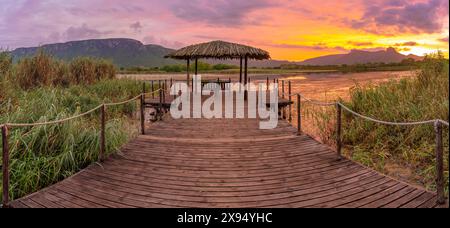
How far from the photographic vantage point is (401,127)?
7207 mm

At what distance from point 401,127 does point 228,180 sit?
4.83 metres

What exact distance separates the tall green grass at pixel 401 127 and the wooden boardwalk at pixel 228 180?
1408mm

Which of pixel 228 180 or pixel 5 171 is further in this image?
pixel 228 180

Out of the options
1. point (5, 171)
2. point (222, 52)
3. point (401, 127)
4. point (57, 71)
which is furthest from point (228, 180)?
point (57, 71)

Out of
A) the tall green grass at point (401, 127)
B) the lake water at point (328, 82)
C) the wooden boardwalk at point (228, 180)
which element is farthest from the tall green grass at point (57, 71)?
the tall green grass at point (401, 127)

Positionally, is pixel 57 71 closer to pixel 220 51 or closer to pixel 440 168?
pixel 220 51

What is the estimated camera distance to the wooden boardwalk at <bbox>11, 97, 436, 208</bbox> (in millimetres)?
3748

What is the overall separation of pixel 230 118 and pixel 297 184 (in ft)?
19.5

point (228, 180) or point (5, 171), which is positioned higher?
point (5, 171)

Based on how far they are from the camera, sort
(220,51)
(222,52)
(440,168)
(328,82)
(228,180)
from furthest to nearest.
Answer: (328,82), (220,51), (222,52), (228,180), (440,168)

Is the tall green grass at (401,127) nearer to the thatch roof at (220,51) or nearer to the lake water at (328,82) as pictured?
the lake water at (328,82)

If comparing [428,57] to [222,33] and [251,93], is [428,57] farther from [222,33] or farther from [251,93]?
[222,33]

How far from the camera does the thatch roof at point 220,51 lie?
14102 mm
